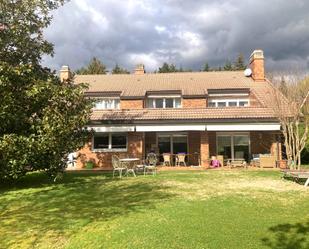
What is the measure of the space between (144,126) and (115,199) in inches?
581

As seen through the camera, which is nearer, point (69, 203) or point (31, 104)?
point (69, 203)

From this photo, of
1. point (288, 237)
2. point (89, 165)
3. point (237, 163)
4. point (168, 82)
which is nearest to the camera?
point (288, 237)

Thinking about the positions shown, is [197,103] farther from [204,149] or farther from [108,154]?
[108,154]

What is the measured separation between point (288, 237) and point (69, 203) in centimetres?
709

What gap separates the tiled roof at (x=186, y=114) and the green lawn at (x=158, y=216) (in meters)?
11.2

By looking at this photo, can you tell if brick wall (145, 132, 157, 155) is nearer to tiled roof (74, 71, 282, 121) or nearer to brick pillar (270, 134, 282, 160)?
tiled roof (74, 71, 282, 121)

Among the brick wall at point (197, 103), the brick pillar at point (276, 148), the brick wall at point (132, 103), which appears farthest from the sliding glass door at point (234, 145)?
the brick wall at point (132, 103)

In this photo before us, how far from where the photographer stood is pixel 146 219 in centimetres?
1060

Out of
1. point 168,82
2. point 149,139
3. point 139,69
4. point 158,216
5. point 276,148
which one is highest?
point 139,69

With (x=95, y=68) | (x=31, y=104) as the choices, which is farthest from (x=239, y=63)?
(x=31, y=104)

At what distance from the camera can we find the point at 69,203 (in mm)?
13336

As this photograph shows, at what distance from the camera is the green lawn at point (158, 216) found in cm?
889

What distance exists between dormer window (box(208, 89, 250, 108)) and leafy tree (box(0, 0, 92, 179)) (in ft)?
51.5

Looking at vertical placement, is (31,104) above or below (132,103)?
below
